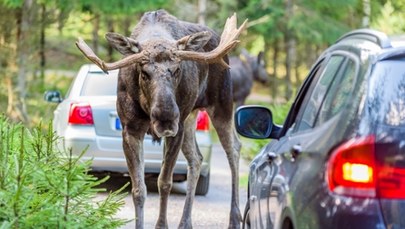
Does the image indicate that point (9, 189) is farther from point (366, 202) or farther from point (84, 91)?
point (84, 91)

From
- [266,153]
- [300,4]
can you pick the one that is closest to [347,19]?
[300,4]

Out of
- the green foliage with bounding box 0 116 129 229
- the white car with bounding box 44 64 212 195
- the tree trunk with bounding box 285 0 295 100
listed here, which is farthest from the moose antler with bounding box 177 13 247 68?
the tree trunk with bounding box 285 0 295 100

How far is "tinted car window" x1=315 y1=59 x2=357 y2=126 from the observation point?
204 inches

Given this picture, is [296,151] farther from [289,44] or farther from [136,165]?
[289,44]

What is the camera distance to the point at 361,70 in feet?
16.8

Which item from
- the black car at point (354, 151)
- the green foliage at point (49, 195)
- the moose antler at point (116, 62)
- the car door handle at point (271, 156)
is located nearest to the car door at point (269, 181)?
the car door handle at point (271, 156)

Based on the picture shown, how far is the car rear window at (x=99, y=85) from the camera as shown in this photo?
14625mm

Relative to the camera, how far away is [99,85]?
1478 cm

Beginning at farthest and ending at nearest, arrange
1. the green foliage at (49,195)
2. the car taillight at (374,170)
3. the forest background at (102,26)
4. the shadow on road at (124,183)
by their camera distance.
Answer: the forest background at (102,26), the shadow on road at (124,183), the green foliage at (49,195), the car taillight at (374,170)

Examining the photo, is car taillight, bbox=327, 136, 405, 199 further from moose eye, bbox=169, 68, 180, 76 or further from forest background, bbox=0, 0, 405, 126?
forest background, bbox=0, 0, 405, 126

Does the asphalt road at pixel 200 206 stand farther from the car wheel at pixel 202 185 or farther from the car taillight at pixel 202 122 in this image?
the car taillight at pixel 202 122

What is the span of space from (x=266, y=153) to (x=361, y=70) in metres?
1.97

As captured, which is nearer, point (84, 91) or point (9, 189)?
point (9, 189)

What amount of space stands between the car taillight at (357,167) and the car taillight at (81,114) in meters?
9.83
